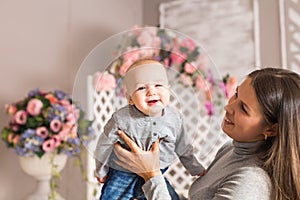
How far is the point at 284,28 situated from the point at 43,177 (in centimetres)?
155

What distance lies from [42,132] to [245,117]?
1.33m

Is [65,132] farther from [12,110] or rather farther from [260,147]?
[260,147]

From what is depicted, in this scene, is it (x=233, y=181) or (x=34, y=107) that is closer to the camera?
(x=233, y=181)

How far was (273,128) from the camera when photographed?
1131 mm

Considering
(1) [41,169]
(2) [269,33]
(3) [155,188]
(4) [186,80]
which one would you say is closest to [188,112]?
(4) [186,80]

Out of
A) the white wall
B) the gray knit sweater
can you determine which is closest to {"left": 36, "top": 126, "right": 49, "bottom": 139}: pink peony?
the white wall

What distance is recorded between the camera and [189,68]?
1092mm

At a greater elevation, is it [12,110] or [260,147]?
[12,110]

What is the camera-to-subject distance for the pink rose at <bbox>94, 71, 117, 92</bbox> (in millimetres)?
1033

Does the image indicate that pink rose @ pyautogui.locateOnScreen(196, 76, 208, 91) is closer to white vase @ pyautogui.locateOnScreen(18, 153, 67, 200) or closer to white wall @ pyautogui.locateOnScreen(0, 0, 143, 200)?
white vase @ pyautogui.locateOnScreen(18, 153, 67, 200)

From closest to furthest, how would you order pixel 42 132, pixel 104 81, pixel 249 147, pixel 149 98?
pixel 149 98 < pixel 104 81 < pixel 249 147 < pixel 42 132

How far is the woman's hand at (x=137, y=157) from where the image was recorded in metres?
0.98

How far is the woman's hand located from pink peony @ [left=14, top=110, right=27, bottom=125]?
4.39ft

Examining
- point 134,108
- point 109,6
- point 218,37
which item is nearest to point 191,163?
point 134,108
